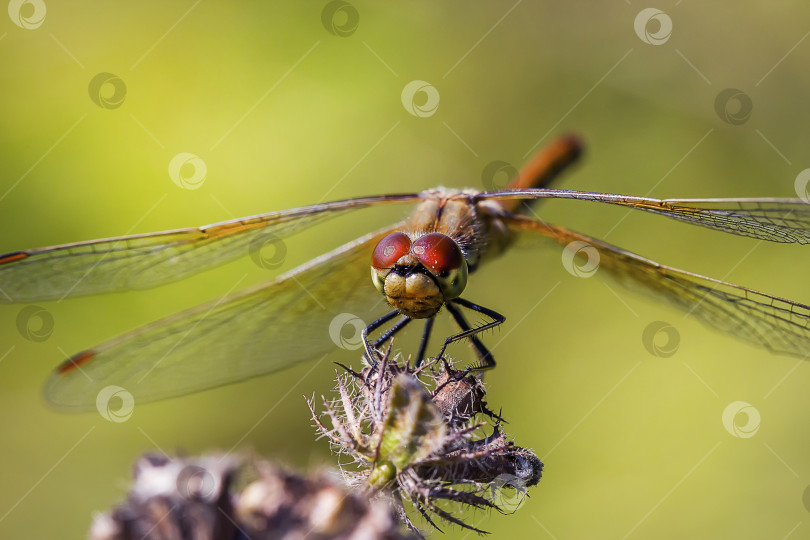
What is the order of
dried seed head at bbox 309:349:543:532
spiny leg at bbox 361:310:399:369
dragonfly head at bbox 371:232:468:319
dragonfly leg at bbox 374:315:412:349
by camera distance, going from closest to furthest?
dried seed head at bbox 309:349:543:532 < spiny leg at bbox 361:310:399:369 < dragonfly head at bbox 371:232:468:319 < dragonfly leg at bbox 374:315:412:349

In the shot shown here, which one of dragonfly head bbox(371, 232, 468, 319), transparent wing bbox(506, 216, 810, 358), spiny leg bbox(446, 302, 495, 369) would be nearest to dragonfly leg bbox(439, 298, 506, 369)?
spiny leg bbox(446, 302, 495, 369)

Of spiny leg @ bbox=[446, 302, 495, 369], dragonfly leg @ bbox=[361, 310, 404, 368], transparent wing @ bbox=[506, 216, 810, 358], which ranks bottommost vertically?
dragonfly leg @ bbox=[361, 310, 404, 368]

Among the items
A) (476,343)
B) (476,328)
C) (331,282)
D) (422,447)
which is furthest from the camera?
(331,282)

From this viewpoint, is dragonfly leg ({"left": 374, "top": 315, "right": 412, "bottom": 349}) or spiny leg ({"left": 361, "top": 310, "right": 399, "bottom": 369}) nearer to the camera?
spiny leg ({"left": 361, "top": 310, "right": 399, "bottom": 369})

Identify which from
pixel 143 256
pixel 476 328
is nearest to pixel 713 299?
pixel 476 328

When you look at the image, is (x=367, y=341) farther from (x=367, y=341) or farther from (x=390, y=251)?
(x=390, y=251)

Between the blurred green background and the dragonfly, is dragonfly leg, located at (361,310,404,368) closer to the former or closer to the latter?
the dragonfly

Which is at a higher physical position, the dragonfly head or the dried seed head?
the dragonfly head

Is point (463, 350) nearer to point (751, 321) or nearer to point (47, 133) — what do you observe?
point (751, 321)
